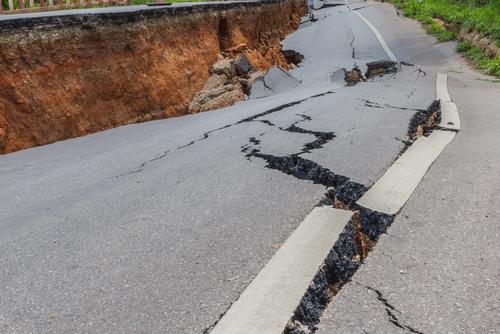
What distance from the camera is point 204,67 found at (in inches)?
338

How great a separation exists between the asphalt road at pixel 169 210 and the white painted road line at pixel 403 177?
0.32 ft

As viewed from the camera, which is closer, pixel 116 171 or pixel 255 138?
pixel 116 171

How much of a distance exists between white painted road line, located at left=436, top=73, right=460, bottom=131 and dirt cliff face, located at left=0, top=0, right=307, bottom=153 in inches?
159

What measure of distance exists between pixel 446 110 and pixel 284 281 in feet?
14.2

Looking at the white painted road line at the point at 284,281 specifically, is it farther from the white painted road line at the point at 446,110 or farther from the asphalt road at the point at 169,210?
the white painted road line at the point at 446,110

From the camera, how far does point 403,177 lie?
125 inches

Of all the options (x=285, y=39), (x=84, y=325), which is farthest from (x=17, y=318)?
(x=285, y=39)

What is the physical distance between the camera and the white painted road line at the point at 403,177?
2.75 meters

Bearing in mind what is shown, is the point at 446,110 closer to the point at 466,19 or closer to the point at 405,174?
the point at 405,174

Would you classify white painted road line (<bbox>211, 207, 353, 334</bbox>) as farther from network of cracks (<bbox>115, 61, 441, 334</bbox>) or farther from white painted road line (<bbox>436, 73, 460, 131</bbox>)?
white painted road line (<bbox>436, 73, 460, 131</bbox>)

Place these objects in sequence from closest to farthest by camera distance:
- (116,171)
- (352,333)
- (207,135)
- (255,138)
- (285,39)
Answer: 1. (352,333)
2. (116,171)
3. (255,138)
4. (207,135)
5. (285,39)

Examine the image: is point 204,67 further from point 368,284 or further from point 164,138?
point 368,284

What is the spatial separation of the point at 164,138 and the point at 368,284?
3384 millimetres

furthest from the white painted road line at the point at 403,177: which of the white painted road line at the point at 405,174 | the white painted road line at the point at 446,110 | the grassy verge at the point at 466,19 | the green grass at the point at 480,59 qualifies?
the grassy verge at the point at 466,19
